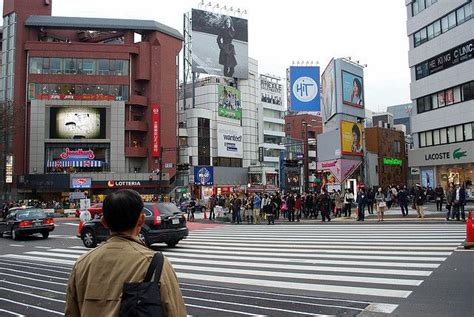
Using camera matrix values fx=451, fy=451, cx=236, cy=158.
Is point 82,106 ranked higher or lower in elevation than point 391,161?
higher

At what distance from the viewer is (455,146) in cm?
4159

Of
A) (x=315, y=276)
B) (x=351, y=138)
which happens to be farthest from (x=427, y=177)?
(x=315, y=276)

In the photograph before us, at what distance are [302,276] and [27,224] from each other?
16893 millimetres

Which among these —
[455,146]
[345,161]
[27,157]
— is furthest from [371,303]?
[27,157]

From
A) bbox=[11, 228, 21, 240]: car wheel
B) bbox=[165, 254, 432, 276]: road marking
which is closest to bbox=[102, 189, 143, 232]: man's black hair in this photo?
bbox=[165, 254, 432, 276]: road marking

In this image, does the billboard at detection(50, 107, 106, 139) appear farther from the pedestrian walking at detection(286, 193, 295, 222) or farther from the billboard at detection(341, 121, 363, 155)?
the pedestrian walking at detection(286, 193, 295, 222)

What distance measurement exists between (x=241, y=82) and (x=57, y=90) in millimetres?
37964

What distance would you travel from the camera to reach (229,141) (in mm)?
82062

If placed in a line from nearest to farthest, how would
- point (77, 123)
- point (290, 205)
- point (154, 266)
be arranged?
point (154, 266) < point (290, 205) < point (77, 123)

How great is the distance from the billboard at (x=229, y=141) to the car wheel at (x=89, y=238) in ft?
205

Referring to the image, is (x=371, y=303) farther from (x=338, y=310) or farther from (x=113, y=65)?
(x=113, y=65)

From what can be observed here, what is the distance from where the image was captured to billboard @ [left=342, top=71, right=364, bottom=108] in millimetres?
47219

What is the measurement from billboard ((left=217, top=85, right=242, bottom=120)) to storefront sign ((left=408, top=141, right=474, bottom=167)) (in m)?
41.1

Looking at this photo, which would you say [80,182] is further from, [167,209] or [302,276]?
[302,276]
